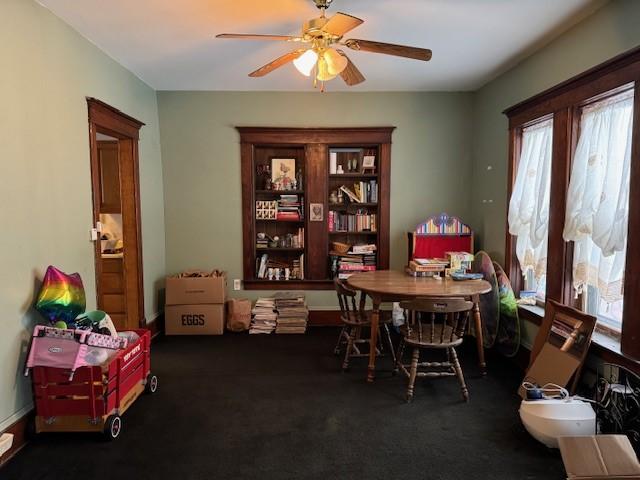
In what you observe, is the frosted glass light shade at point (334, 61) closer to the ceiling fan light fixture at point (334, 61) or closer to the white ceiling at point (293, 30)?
the ceiling fan light fixture at point (334, 61)

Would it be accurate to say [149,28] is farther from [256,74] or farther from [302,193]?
[302,193]

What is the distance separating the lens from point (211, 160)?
14.5 ft

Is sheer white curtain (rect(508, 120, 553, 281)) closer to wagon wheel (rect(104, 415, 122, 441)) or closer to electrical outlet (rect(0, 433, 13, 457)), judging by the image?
wagon wheel (rect(104, 415, 122, 441))

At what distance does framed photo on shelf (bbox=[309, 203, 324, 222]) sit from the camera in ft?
14.7

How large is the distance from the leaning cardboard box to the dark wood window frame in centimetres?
Result: 290

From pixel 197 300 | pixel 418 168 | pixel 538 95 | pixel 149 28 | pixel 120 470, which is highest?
pixel 149 28

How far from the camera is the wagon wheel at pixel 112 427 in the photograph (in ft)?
7.48

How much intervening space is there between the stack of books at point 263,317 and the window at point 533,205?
8.23 ft

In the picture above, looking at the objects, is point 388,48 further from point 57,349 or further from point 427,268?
point 57,349

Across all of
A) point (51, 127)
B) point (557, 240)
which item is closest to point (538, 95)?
point (557, 240)

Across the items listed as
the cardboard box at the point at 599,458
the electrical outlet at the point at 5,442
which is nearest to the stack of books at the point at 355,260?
the cardboard box at the point at 599,458

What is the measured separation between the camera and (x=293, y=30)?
9.31 feet

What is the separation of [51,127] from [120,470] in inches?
83.0

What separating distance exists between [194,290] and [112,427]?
6.47 feet
